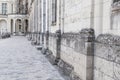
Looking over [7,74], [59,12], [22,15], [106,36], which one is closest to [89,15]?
[106,36]

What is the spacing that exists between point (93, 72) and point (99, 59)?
1.90ft

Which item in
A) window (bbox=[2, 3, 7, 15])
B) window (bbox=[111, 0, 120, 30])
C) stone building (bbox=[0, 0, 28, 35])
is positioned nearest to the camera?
window (bbox=[111, 0, 120, 30])

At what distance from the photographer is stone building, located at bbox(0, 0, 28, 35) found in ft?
238

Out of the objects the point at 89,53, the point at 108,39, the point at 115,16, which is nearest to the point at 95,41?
the point at 89,53

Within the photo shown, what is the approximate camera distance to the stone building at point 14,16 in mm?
72500

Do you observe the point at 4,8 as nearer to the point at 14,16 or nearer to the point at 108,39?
the point at 14,16

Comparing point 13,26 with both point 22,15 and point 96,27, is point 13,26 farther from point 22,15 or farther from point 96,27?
point 96,27

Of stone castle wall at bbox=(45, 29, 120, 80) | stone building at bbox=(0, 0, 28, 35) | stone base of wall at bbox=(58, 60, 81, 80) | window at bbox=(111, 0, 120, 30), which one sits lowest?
stone base of wall at bbox=(58, 60, 81, 80)

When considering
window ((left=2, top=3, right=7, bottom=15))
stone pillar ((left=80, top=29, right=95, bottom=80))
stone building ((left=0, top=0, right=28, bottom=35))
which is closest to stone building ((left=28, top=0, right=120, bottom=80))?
stone pillar ((left=80, top=29, right=95, bottom=80))

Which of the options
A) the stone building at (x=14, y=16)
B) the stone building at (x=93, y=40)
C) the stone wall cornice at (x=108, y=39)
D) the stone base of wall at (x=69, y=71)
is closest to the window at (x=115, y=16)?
the stone building at (x=93, y=40)

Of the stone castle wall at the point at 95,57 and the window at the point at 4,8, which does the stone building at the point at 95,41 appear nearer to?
the stone castle wall at the point at 95,57

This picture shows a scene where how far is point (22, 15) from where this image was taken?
72812 mm

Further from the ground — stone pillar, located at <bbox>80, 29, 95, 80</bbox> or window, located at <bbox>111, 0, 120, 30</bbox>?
window, located at <bbox>111, 0, 120, 30</bbox>

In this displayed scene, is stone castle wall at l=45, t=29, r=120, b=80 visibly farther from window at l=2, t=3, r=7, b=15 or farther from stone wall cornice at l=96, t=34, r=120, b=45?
window at l=2, t=3, r=7, b=15
